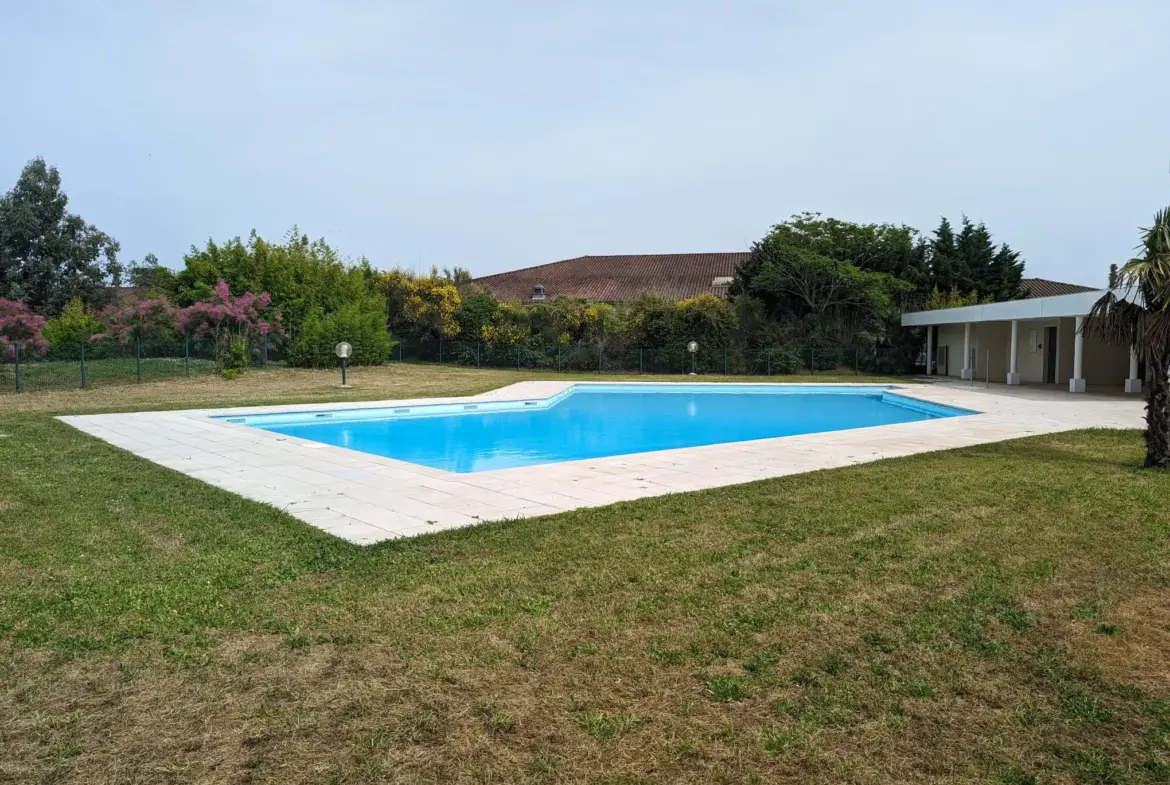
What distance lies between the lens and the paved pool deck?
5.64 meters

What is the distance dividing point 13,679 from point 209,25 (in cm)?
1145

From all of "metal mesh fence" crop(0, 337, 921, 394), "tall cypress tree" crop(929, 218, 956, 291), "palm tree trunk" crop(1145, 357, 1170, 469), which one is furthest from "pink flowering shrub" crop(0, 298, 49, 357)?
"tall cypress tree" crop(929, 218, 956, 291)

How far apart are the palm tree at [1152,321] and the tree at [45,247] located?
115ft

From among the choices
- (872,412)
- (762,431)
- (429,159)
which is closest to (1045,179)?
(872,412)

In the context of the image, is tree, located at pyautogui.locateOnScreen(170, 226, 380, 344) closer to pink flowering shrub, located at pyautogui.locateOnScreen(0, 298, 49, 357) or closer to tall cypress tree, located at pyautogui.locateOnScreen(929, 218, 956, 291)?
pink flowering shrub, located at pyautogui.locateOnScreen(0, 298, 49, 357)

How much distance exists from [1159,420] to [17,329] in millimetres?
21181

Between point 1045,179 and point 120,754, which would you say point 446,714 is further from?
point 1045,179

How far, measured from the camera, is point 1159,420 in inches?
290

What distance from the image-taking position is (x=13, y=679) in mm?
2779

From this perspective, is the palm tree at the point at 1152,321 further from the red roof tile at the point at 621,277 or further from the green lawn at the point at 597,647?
the red roof tile at the point at 621,277

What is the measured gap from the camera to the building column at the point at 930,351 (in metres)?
26.1

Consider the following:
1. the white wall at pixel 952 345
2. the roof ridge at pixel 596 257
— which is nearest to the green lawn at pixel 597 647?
the white wall at pixel 952 345

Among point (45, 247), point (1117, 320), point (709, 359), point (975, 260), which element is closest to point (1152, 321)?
point (1117, 320)

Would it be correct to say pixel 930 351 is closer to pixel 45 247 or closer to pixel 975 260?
pixel 975 260
